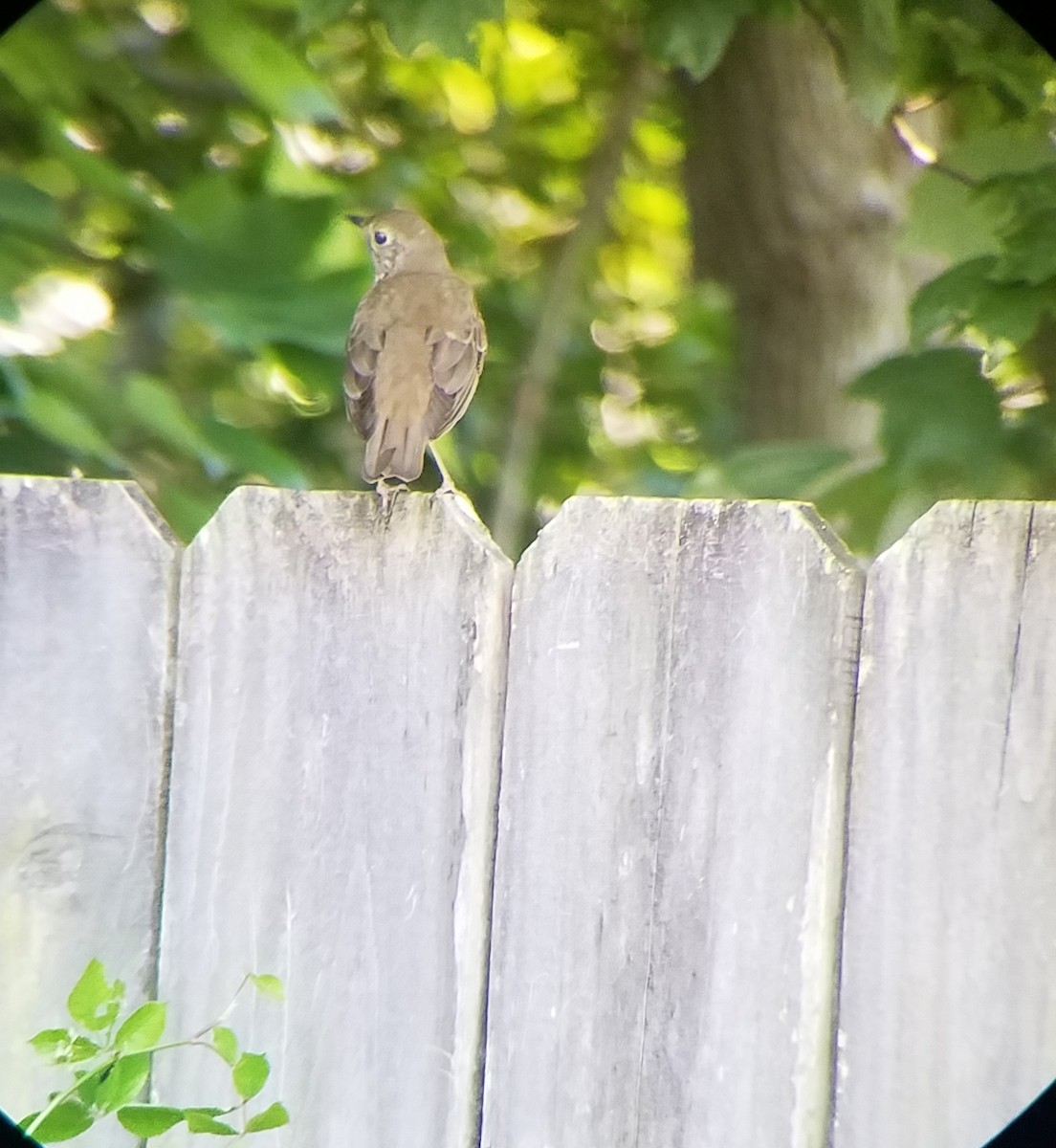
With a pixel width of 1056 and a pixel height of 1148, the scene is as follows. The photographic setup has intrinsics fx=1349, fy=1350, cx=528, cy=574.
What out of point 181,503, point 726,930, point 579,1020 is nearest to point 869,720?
point 726,930

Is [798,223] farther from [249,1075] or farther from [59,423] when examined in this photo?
[249,1075]

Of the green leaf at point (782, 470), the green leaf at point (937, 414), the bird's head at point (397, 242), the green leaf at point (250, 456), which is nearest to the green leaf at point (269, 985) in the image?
the green leaf at point (250, 456)

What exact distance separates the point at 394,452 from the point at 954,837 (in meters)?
0.84

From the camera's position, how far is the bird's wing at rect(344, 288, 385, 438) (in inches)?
76.0

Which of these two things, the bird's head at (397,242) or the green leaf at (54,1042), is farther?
the bird's head at (397,242)

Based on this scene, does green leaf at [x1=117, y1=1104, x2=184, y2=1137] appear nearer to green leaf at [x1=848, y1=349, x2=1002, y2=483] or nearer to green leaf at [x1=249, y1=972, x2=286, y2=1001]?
green leaf at [x1=249, y1=972, x2=286, y2=1001]

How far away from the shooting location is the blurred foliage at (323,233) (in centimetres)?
193

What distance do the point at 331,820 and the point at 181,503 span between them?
675 millimetres

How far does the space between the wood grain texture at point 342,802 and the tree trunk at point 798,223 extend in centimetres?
177

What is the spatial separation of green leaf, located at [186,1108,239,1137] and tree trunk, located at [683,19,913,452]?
2053mm

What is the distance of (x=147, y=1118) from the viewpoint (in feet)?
4.34

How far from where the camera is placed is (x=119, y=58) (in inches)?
97.8

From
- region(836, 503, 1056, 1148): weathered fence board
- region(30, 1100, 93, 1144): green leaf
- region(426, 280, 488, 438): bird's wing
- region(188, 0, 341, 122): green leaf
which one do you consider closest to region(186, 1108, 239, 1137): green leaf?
region(30, 1100, 93, 1144): green leaf

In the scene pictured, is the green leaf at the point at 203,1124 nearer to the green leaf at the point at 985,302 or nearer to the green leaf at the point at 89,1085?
the green leaf at the point at 89,1085
